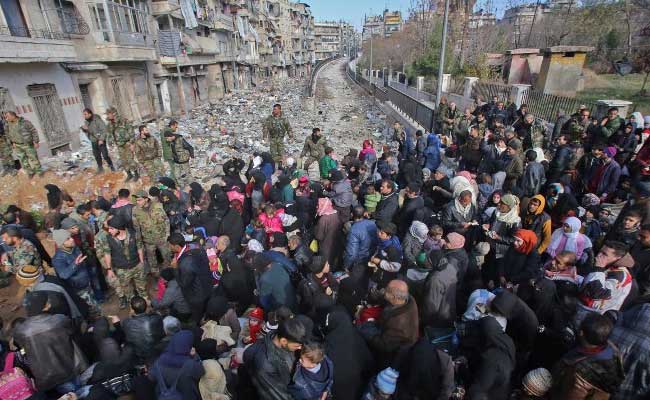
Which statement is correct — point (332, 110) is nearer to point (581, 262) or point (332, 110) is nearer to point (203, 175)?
point (203, 175)

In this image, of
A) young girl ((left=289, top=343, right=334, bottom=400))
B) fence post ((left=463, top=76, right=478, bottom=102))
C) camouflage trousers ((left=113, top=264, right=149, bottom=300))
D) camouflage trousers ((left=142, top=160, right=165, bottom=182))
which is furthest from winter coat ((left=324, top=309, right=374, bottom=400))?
fence post ((left=463, top=76, right=478, bottom=102))

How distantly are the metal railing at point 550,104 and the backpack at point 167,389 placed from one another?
33.7 ft

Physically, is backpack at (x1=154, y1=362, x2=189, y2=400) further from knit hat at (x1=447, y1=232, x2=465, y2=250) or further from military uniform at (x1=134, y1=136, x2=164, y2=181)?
military uniform at (x1=134, y1=136, x2=164, y2=181)

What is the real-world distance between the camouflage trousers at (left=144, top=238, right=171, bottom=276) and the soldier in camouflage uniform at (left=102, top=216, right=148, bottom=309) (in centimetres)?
30

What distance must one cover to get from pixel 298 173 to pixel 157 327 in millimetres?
3629

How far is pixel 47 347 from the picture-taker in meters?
2.88

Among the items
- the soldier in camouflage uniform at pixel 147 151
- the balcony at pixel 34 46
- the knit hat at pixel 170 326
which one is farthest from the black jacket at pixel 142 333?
the balcony at pixel 34 46

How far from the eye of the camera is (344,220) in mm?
5324

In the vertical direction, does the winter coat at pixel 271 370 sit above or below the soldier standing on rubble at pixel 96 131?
below

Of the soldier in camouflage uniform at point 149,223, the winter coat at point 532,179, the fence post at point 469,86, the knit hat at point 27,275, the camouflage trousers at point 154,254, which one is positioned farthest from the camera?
the fence post at point 469,86

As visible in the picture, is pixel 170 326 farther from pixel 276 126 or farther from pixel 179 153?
pixel 276 126

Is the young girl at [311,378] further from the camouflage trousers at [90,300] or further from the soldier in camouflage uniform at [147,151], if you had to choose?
the soldier in camouflage uniform at [147,151]

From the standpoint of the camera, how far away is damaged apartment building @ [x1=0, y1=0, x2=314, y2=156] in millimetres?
10281

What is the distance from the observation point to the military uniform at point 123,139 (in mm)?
8164
